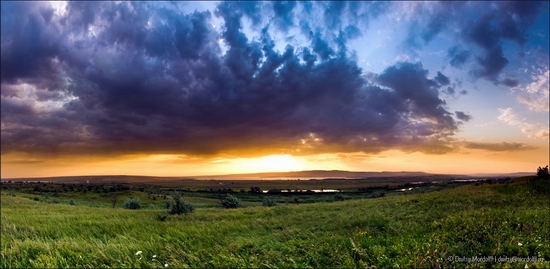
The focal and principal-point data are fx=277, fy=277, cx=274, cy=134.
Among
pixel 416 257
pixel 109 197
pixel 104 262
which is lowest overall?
pixel 109 197

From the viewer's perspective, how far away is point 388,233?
814 centimetres

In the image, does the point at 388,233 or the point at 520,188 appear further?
the point at 520,188

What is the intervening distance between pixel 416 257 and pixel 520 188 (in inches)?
666

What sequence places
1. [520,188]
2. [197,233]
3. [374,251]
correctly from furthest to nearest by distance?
[520,188], [197,233], [374,251]

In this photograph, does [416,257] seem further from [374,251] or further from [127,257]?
[127,257]

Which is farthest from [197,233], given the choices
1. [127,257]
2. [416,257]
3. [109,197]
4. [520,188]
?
[109,197]

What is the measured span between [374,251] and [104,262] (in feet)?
20.1

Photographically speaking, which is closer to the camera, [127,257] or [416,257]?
[416,257]

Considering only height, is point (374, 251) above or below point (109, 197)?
above

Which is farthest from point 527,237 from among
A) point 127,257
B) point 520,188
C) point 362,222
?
point 520,188

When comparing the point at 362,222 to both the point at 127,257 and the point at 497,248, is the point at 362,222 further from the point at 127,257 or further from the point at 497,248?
the point at 127,257

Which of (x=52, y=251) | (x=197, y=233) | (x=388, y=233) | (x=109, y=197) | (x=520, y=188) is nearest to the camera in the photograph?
(x=52, y=251)

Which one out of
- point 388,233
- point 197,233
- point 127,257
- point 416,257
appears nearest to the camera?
point 416,257

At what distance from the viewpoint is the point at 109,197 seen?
236ft
